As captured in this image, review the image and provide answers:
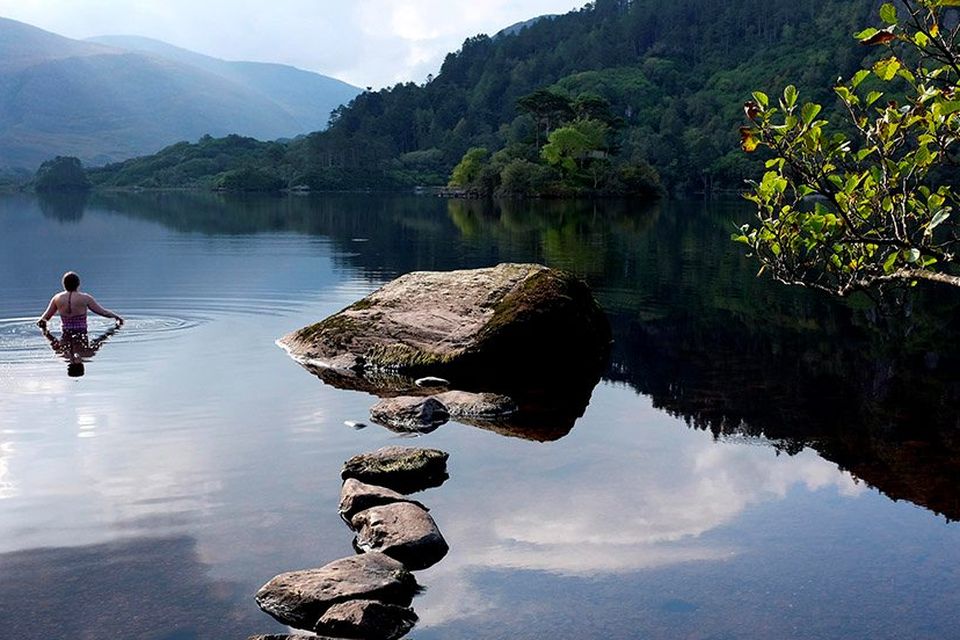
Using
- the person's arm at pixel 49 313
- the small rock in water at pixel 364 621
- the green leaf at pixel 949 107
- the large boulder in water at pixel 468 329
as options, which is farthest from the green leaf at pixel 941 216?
the person's arm at pixel 49 313

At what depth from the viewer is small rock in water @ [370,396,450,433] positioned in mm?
17406

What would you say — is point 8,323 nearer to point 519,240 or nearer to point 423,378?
point 423,378

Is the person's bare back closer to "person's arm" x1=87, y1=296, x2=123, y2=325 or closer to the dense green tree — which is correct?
"person's arm" x1=87, y1=296, x2=123, y2=325

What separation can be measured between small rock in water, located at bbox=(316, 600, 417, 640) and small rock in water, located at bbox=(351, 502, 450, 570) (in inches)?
62.7

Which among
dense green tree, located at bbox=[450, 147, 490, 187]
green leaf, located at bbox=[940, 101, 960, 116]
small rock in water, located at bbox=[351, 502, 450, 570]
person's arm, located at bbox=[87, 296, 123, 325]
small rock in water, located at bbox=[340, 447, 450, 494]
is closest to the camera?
green leaf, located at bbox=[940, 101, 960, 116]

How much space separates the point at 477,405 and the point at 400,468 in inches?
172

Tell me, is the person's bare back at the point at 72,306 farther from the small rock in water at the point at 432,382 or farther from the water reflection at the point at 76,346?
the small rock in water at the point at 432,382

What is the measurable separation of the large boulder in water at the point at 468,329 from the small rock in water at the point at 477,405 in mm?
2687

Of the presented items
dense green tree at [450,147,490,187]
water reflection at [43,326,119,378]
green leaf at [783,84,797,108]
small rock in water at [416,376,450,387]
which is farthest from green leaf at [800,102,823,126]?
dense green tree at [450,147,490,187]

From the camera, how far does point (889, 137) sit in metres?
9.02

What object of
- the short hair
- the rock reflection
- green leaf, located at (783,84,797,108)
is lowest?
the rock reflection

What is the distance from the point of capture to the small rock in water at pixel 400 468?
14.1 m

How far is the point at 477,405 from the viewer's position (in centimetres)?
1852

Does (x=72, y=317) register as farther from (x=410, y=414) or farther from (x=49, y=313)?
(x=410, y=414)
